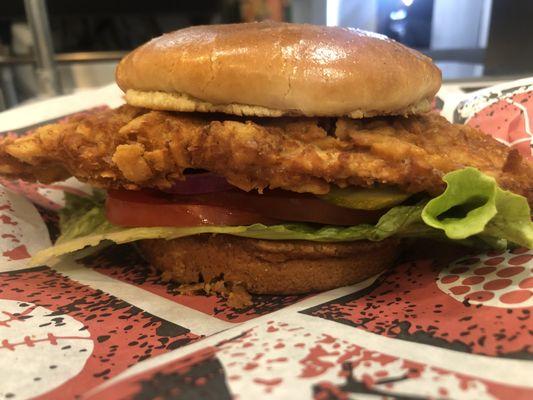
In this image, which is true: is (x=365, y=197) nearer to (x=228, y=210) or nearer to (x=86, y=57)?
(x=228, y=210)

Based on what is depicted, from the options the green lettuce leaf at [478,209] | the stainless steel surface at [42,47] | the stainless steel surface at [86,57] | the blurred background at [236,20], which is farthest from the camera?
the stainless steel surface at [86,57]

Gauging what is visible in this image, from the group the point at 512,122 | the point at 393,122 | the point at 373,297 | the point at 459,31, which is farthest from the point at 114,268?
the point at 459,31

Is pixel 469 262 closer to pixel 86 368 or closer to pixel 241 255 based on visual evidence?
pixel 241 255

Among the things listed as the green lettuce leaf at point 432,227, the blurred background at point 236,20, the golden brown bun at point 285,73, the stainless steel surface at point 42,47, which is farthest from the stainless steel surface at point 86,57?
the golden brown bun at point 285,73

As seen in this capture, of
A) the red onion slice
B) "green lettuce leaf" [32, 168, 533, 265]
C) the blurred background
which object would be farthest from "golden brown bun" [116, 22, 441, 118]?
the blurred background

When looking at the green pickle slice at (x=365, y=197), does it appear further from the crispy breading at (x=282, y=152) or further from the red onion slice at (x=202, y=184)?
the red onion slice at (x=202, y=184)

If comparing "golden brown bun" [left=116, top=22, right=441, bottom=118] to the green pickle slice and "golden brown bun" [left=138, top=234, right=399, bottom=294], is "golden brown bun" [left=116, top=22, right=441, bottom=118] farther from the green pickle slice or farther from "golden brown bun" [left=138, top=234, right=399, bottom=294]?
"golden brown bun" [left=138, top=234, right=399, bottom=294]

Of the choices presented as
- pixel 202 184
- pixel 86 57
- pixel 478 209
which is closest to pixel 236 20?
pixel 86 57
